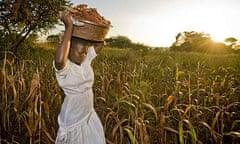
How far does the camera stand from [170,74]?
213 inches

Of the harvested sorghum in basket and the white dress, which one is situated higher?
the harvested sorghum in basket

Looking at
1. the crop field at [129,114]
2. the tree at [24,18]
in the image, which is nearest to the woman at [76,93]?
the crop field at [129,114]

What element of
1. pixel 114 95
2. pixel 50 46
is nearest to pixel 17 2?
pixel 50 46

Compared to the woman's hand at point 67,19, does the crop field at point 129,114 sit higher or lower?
lower

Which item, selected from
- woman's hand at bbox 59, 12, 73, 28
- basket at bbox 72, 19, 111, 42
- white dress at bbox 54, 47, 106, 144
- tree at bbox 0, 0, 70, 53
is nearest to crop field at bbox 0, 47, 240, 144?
white dress at bbox 54, 47, 106, 144

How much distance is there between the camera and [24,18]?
33.9 ft

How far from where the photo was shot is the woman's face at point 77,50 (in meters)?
1.99

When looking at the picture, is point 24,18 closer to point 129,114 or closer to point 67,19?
point 129,114

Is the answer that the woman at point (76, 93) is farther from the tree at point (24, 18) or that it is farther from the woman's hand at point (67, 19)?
the tree at point (24, 18)

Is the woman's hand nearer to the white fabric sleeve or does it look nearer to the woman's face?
the woman's face

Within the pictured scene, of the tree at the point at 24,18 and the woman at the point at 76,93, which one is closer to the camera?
the woman at the point at 76,93

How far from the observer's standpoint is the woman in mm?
1901

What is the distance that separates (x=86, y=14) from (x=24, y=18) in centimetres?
878

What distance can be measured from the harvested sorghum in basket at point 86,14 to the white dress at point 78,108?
209mm
